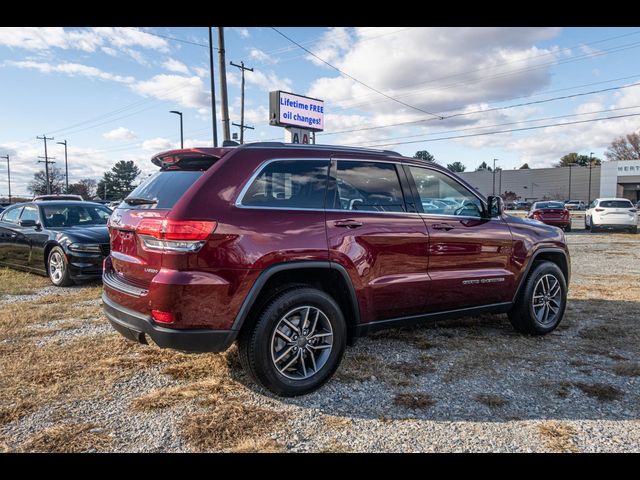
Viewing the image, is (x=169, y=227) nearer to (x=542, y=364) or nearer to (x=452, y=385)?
(x=452, y=385)

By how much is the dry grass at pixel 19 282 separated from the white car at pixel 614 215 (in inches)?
843

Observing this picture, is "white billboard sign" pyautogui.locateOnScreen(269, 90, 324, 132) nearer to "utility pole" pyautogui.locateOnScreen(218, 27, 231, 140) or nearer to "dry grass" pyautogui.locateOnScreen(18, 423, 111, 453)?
"utility pole" pyautogui.locateOnScreen(218, 27, 231, 140)

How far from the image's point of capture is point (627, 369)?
161 inches

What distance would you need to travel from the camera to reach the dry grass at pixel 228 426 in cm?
281

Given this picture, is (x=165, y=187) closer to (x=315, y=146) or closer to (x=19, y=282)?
(x=315, y=146)

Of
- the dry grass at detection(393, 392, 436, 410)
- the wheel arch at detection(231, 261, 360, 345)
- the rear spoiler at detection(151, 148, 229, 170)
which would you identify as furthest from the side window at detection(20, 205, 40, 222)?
the dry grass at detection(393, 392, 436, 410)

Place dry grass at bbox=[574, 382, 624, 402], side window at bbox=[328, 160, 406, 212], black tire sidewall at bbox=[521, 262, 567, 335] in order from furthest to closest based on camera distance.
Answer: black tire sidewall at bbox=[521, 262, 567, 335] < side window at bbox=[328, 160, 406, 212] < dry grass at bbox=[574, 382, 624, 402]

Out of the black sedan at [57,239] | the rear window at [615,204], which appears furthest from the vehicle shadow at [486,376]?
the rear window at [615,204]

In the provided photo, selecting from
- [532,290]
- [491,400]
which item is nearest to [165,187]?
[491,400]

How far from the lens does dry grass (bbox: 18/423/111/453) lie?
2737mm

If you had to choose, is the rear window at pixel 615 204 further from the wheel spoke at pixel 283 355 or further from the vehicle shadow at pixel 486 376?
the wheel spoke at pixel 283 355

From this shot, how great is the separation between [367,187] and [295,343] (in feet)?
4.67

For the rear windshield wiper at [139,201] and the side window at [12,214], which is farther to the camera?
the side window at [12,214]

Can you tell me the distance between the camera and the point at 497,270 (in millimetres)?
4730
